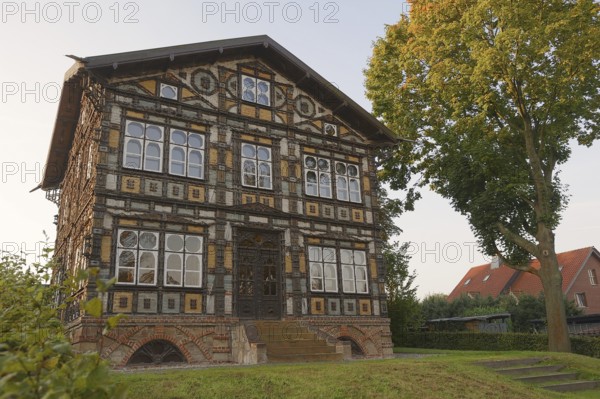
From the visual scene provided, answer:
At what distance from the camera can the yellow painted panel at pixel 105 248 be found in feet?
47.3

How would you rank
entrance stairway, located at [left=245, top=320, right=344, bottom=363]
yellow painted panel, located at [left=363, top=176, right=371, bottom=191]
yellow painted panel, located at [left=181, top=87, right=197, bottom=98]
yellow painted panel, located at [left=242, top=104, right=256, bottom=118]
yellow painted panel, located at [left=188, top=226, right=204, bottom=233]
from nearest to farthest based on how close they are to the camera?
1. entrance stairway, located at [left=245, top=320, right=344, bottom=363]
2. yellow painted panel, located at [left=188, top=226, right=204, bottom=233]
3. yellow painted panel, located at [left=181, top=87, right=197, bottom=98]
4. yellow painted panel, located at [left=242, top=104, right=256, bottom=118]
5. yellow painted panel, located at [left=363, top=176, right=371, bottom=191]

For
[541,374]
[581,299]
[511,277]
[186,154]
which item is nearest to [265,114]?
[186,154]

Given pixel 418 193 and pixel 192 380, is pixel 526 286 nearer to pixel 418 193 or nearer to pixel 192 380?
pixel 418 193

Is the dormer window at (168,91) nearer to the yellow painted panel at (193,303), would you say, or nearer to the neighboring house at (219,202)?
the neighboring house at (219,202)

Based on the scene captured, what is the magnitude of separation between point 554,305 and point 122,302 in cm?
1632

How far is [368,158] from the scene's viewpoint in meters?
21.0

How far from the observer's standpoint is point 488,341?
23547 millimetres

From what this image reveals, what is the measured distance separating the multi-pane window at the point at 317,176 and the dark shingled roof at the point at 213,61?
2.54 m

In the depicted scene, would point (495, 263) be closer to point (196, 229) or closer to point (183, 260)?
point (196, 229)

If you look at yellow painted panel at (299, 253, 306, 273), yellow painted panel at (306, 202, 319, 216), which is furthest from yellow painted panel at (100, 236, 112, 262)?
yellow painted panel at (306, 202, 319, 216)

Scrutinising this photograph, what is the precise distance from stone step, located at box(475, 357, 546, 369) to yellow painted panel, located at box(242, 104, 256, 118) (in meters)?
11.3

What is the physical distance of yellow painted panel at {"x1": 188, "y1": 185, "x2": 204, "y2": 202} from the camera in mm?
16344

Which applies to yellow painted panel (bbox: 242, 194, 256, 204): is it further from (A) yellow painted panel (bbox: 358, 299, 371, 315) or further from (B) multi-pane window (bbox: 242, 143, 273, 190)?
(A) yellow painted panel (bbox: 358, 299, 371, 315)

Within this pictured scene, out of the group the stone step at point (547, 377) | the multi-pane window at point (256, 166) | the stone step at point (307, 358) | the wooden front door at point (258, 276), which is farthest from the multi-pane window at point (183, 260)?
the stone step at point (547, 377)
